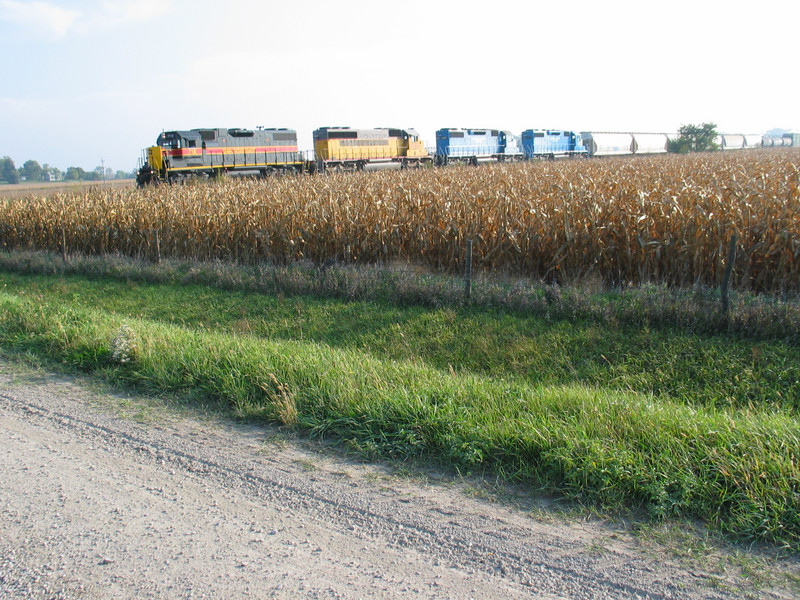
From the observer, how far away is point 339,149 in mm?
44094

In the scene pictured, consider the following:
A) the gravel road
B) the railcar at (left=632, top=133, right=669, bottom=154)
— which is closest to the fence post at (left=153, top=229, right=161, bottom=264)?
A: the gravel road

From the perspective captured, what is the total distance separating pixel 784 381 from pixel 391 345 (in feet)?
14.0

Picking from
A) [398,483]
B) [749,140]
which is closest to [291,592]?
[398,483]

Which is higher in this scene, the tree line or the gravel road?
the tree line

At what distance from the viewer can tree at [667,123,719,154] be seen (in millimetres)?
73500

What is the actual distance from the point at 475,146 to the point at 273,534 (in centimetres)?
5286

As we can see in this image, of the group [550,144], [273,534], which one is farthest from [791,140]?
[273,534]

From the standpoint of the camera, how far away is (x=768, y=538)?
333 centimetres

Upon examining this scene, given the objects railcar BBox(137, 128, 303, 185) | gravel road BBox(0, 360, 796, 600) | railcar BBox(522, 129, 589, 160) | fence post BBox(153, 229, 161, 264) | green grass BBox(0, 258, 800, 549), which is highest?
railcar BBox(522, 129, 589, 160)

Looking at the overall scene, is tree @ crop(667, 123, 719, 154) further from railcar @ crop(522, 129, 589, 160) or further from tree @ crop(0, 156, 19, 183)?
tree @ crop(0, 156, 19, 183)

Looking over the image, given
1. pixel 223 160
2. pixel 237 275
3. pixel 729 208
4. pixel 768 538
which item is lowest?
pixel 768 538

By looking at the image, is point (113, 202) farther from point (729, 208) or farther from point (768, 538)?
point (768, 538)

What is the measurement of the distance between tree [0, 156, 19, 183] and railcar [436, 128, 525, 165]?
8064cm

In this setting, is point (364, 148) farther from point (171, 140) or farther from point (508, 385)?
point (508, 385)
